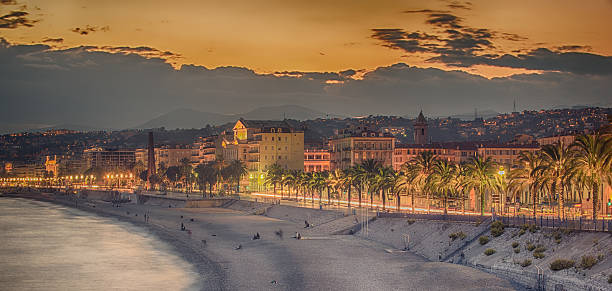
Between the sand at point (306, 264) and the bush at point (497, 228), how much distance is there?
169 inches

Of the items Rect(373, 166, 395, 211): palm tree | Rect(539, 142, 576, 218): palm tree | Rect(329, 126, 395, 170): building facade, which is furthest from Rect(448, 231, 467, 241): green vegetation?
Rect(329, 126, 395, 170): building facade

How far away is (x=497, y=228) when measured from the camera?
63531 mm

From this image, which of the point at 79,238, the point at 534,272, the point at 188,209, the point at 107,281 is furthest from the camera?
the point at 188,209

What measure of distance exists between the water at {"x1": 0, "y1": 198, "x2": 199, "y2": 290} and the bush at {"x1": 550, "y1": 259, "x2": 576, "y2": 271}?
1203 inches

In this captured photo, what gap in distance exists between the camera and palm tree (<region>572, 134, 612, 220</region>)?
188ft

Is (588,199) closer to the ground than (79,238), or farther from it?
farther from it

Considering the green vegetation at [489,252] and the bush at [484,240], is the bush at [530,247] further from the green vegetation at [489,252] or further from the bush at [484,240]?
the bush at [484,240]

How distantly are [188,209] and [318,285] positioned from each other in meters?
110

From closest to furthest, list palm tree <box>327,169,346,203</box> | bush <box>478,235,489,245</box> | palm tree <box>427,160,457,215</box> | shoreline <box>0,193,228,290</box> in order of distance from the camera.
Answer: bush <box>478,235,489,245</box> < shoreline <box>0,193,228,290</box> < palm tree <box>427,160,457,215</box> < palm tree <box>327,169,346,203</box>

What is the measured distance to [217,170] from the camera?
19412 centimetres

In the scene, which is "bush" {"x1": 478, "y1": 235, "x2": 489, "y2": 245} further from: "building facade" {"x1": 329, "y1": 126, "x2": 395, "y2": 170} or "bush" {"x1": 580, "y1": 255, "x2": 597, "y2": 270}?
"building facade" {"x1": 329, "y1": 126, "x2": 395, "y2": 170}

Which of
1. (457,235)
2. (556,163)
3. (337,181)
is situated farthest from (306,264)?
(337,181)

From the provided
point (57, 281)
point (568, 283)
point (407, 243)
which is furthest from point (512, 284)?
point (57, 281)

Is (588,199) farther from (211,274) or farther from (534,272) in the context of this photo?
(211,274)
